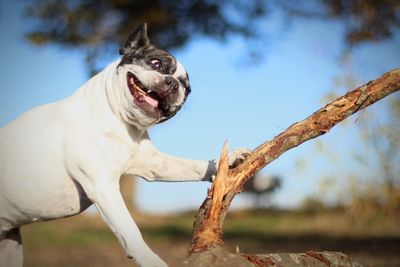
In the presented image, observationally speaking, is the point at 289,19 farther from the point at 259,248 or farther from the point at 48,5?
the point at 259,248

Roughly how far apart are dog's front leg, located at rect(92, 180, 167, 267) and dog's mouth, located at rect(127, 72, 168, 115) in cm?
46

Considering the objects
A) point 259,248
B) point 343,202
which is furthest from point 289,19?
point 259,248

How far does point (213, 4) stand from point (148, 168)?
8.42 meters

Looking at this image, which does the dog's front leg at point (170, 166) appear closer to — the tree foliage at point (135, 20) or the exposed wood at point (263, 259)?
the exposed wood at point (263, 259)

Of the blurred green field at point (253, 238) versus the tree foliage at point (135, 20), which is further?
the tree foliage at point (135, 20)

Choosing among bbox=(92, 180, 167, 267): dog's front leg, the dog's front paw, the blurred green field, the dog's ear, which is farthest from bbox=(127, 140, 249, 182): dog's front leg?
the blurred green field

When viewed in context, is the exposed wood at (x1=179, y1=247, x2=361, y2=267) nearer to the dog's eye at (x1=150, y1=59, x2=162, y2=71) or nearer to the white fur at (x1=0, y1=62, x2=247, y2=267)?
the white fur at (x1=0, y1=62, x2=247, y2=267)

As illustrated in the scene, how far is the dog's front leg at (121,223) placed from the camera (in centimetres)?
246

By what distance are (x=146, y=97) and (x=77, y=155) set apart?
474 mm

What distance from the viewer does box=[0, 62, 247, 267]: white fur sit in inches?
111

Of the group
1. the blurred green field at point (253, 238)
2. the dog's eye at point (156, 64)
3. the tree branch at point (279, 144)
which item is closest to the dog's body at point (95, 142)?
the dog's eye at point (156, 64)

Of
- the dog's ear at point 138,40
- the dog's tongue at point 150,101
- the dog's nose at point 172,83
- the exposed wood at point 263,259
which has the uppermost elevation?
the dog's ear at point 138,40

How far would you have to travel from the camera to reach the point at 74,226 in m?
11.9

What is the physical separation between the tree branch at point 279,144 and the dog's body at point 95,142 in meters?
0.28
